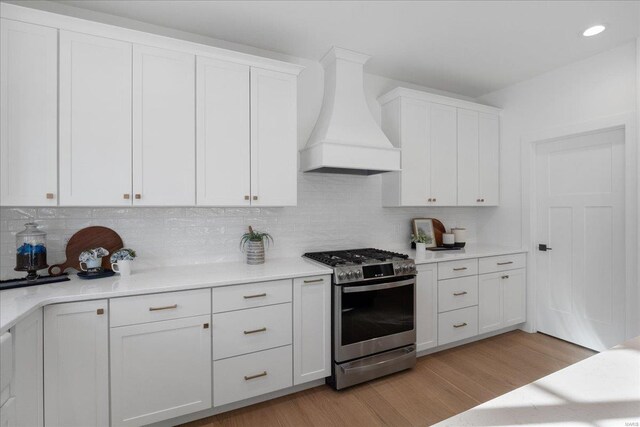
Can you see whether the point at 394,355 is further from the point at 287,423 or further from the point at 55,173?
the point at 55,173

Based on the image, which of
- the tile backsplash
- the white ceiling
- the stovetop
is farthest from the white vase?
the white ceiling

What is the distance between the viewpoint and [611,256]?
9.86 ft

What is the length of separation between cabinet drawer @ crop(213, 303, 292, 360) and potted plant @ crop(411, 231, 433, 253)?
1.66 metres

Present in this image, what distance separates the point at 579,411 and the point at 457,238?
3.12m

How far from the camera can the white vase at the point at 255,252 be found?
8.80ft

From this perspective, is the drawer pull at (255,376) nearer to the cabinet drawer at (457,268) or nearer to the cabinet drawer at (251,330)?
the cabinet drawer at (251,330)

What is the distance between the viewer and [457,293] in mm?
3152

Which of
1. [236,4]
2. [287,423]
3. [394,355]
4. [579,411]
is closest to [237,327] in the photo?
[287,423]

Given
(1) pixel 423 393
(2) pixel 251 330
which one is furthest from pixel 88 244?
(1) pixel 423 393

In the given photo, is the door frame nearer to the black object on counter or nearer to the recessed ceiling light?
the recessed ceiling light

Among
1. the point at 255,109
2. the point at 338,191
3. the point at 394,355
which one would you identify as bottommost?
the point at 394,355

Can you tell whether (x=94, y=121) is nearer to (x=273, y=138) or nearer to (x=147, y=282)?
(x=147, y=282)

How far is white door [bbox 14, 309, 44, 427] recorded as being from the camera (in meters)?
1.53

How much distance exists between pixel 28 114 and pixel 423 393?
10.8 ft
